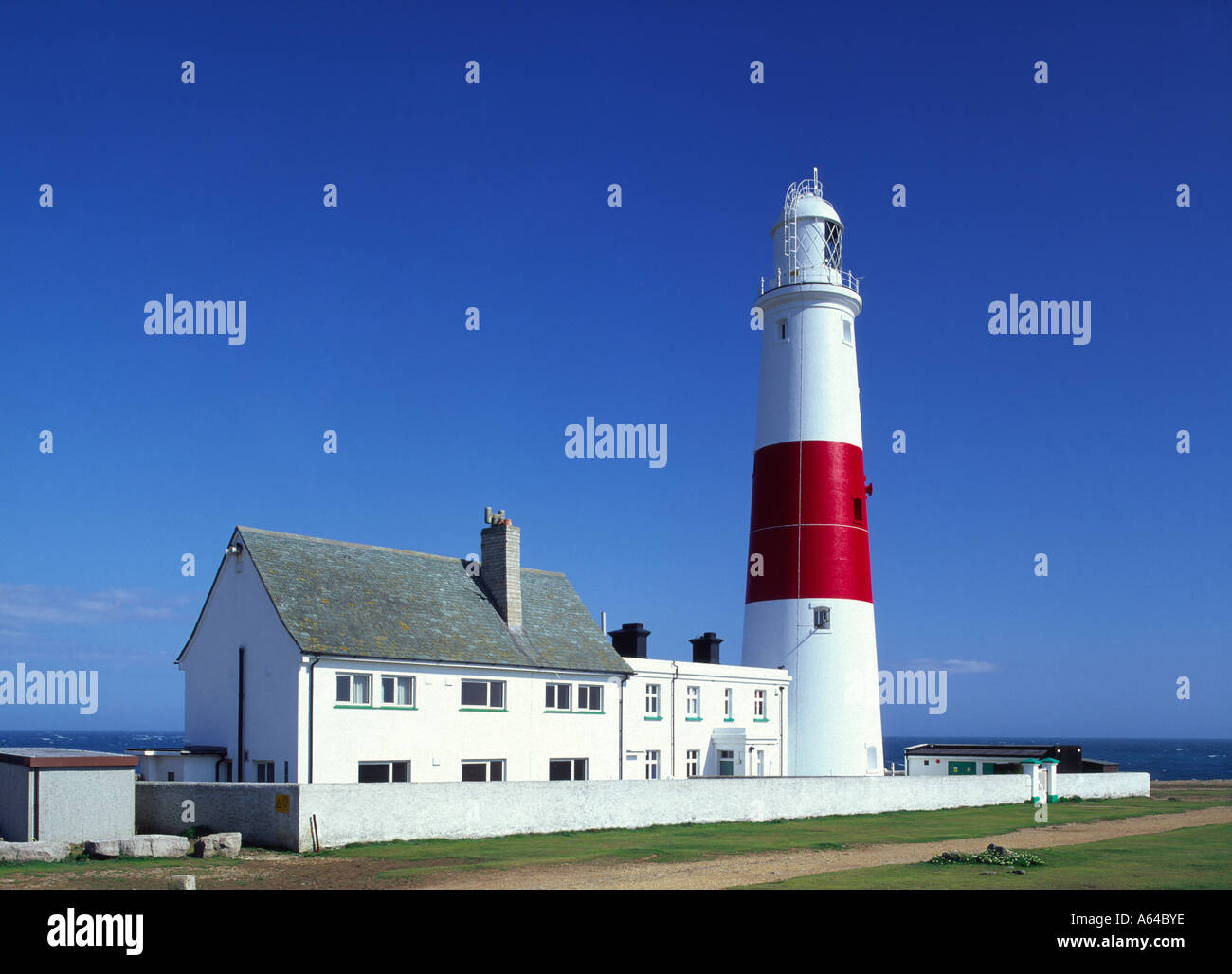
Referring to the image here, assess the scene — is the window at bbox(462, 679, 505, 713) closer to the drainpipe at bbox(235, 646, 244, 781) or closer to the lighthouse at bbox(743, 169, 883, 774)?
the drainpipe at bbox(235, 646, 244, 781)

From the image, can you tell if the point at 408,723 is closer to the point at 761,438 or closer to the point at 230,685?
the point at 230,685

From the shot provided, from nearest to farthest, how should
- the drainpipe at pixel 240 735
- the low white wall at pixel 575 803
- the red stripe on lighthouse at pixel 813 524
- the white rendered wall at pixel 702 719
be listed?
the low white wall at pixel 575 803
the drainpipe at pixel 240 735
the white rendered wall at pixel 702 719
the red stripe on lighthouse at pixel 813 524

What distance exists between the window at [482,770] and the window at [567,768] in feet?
7.01

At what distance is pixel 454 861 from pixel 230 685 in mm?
12094

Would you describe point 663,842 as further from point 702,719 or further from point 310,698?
point 702,719

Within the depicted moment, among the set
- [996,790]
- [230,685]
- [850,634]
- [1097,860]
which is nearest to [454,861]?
[230,685]

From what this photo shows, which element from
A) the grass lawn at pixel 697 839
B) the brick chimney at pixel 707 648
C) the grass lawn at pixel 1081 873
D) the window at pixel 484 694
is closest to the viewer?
the grass lawn at pixel 1081 873

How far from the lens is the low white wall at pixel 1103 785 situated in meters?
49.8

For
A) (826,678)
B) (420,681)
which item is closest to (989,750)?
(826,678)

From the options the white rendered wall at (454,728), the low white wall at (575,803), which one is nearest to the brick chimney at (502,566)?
the white rendered wall at (454,728)

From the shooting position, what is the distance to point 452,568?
3988cm

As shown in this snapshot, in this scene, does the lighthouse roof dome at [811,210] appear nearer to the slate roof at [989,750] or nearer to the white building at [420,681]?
the white building at [420,681]

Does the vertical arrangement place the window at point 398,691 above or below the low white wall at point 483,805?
above

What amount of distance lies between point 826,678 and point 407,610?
17479 mm
